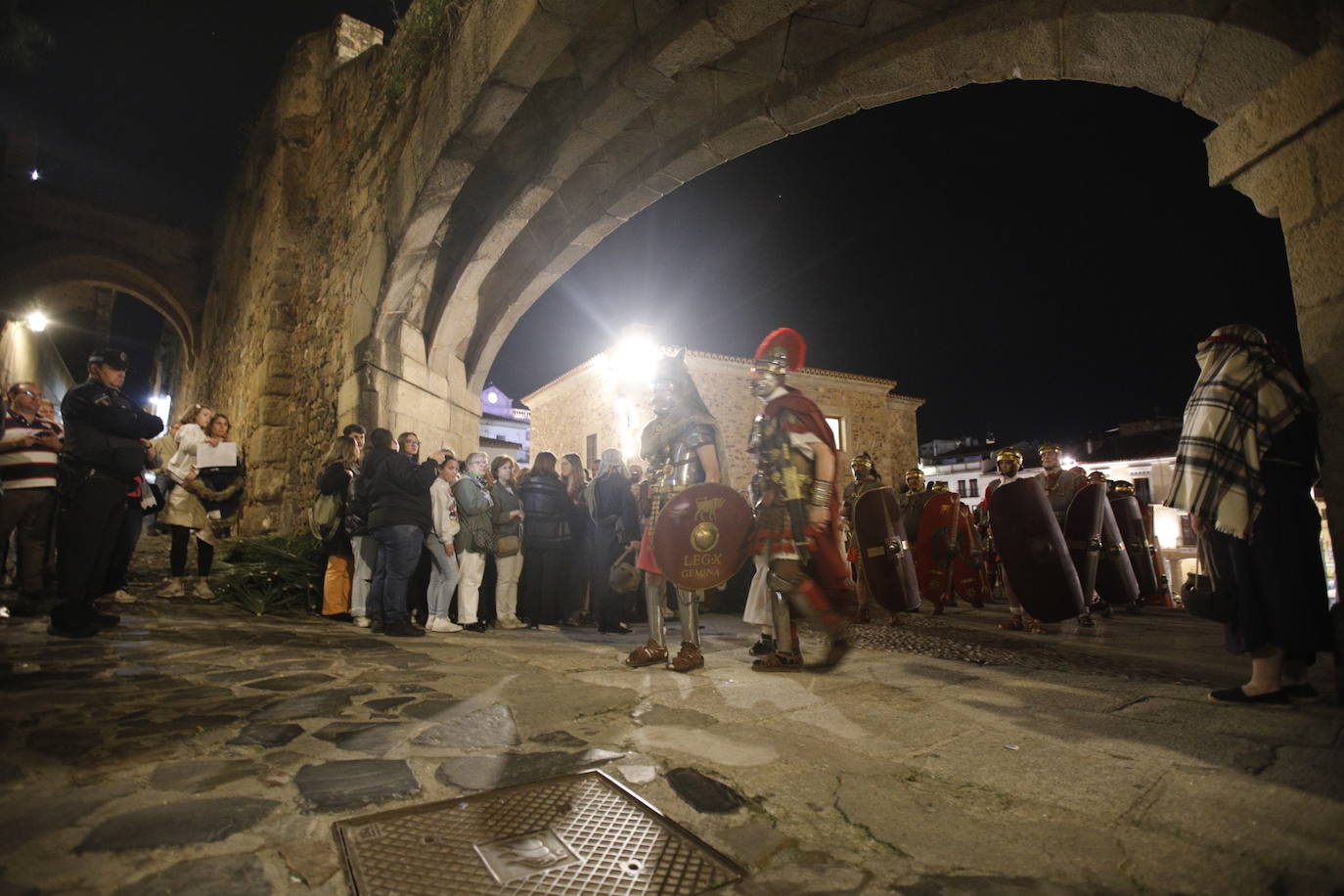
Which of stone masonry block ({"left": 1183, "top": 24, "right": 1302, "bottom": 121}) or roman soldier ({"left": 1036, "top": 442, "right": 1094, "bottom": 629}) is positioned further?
roman soldier ({"left": 1036, "top": 442, "right": 1094, "bottom": 629})

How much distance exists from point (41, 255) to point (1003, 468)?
58.1 feet

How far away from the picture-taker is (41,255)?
41.1ft

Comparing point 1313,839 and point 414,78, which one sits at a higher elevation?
point 414,78

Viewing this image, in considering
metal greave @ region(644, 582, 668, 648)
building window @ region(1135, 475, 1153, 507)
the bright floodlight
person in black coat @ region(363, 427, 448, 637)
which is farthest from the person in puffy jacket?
building window @ region(1135, 475, 1153, 507)

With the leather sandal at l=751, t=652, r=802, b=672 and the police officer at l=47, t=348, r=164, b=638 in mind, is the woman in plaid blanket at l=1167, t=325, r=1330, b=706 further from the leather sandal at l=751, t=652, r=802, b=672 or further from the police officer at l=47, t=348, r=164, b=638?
the police officer at l=47, t=348, r=164, b=638

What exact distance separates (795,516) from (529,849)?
216 centimetres

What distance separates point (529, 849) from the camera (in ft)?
4.75

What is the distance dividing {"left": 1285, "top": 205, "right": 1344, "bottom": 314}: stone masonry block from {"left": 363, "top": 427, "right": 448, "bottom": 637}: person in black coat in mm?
5207

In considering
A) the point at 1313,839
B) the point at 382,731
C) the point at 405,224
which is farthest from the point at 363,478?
the point at 1313,839

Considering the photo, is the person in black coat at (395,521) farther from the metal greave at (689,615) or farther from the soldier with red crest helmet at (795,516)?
the soldier with red crest helmet at (795,516)

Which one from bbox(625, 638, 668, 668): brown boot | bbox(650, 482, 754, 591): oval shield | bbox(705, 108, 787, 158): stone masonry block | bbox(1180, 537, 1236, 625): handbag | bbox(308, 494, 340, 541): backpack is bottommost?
bbox(625, 638, 668, 668): brown boot

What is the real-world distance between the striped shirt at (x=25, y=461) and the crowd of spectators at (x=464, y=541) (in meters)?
1.85

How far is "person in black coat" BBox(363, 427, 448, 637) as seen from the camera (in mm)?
4906

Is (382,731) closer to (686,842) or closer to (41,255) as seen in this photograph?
(686,842)
